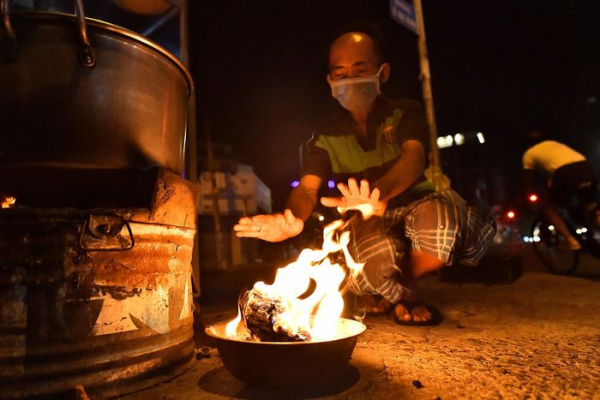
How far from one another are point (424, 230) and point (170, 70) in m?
2.11

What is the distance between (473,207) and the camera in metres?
3.21

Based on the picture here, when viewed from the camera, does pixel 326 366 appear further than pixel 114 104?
No

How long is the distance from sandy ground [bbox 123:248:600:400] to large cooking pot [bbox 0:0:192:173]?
1213mm


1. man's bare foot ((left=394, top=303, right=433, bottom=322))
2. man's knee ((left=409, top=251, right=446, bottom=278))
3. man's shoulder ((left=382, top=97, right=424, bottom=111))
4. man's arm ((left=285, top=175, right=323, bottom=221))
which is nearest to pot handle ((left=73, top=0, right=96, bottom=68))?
man's arm ((left=285, top=175, right=323, bottom=221))

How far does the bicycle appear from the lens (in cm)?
579

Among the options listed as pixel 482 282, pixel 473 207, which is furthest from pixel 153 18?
pixel 482 282

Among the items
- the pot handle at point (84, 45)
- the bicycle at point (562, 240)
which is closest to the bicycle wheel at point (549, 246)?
the bicycle at point (562, 240)

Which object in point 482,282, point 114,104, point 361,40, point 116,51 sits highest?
point 361,40

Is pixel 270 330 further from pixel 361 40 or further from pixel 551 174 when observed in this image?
pixel 551 174

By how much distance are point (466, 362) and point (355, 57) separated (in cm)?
248

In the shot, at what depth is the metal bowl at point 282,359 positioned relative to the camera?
1.59 metres

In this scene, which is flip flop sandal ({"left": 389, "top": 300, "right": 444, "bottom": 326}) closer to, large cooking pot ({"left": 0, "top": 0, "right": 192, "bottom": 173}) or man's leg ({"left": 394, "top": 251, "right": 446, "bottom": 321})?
man's leg ({"left": 394, "top": 251, "right": 446, "bottom": 321})

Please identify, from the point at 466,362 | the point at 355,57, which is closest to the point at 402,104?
the point at 355,57

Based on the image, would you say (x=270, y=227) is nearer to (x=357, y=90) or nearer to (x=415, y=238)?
(x=415, y=238)
